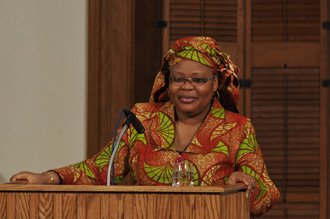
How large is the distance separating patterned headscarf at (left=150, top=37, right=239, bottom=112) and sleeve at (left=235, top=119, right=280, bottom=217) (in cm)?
19

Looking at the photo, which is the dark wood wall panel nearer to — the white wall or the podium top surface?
the white wall

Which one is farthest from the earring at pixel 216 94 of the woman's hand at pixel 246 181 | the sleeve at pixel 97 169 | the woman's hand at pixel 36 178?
the woman's hand at pixel 36 178

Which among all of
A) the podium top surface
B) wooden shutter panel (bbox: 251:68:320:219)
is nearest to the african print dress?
the podium top surface

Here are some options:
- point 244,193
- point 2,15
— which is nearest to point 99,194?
point 244,193

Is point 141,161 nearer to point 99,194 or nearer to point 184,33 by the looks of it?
point 99,194

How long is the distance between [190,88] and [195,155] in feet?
0.85

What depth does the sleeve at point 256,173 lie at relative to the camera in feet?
7.94

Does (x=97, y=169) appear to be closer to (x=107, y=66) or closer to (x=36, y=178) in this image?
(x=36, y=178)

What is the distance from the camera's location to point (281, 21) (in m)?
4.02

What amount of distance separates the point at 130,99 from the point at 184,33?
2.10 ft

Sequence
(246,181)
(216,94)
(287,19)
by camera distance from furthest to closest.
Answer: (287,19)
(216,94)
(246,181)

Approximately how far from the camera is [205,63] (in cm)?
265

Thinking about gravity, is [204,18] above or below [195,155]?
above

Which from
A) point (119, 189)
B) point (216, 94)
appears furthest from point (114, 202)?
point (216, 94)
